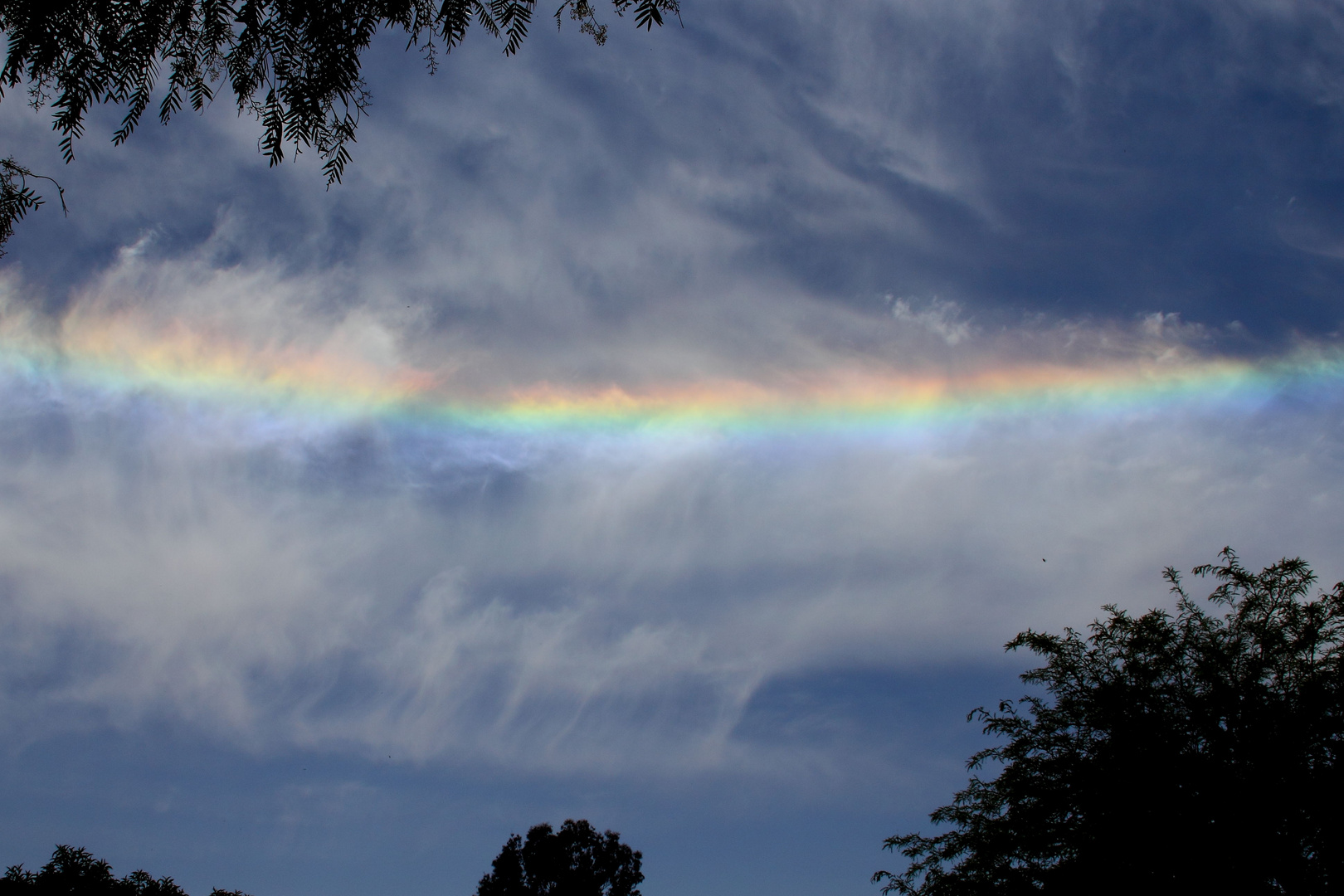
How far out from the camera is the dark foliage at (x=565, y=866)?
34.3 meters

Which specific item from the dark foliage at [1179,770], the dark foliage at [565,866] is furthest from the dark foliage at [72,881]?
the dark foliage at [565,866]

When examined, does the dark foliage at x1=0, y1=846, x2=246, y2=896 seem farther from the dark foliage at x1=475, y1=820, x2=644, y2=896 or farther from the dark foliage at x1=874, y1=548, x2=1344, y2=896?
the dark foliage at x1=475, y1=820, x2=644, y2=896

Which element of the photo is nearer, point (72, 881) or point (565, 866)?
point (72, 881)

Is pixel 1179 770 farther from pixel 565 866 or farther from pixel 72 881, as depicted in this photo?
pixel 565 866

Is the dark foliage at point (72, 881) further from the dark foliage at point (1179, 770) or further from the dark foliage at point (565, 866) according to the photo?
the dark foliage at point (565, 866)

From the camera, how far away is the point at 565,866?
113 ft

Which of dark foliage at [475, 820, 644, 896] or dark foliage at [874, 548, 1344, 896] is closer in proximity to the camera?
dark foliage at [874, 548, 1344, 896]

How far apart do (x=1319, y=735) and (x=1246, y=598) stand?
2718mm

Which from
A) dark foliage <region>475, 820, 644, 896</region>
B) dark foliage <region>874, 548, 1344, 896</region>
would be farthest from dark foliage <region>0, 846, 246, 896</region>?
dark foliage <region>475, 820, 644, 896</region>

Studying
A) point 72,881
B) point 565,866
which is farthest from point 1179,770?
point 565,866

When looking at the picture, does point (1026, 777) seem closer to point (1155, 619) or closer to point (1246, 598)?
point (1155, 619)

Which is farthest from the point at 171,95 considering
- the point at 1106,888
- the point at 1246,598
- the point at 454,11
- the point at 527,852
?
the point at 527,852

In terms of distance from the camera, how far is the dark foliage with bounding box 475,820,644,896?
1350 inches

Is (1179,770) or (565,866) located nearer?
(1179,770)
